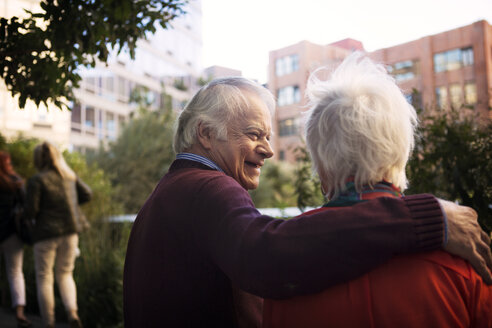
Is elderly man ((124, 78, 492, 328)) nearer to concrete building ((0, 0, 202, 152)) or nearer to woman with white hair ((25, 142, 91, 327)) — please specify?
woman with white hair ((25, 142, 91, 327))

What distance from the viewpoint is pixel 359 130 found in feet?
4.62

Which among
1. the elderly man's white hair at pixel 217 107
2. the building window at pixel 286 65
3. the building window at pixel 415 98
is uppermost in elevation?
the building window at pixel 286 65

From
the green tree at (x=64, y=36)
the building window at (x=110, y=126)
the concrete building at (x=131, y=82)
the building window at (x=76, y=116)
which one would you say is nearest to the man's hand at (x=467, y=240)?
the green tree at (x=64, y=36)

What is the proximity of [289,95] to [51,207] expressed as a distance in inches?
1710

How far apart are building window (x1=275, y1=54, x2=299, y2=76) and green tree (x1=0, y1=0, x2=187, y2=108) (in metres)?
44.5

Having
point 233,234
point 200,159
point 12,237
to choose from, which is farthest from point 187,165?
point 12,237

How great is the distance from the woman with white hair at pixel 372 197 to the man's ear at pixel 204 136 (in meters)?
0.50

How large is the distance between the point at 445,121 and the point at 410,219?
2748 millimetres

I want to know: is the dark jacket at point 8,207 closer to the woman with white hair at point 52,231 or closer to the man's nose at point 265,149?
the woman with white hair at point 52,231

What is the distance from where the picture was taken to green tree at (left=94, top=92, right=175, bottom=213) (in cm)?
2034

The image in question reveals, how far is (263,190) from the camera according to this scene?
22.2m

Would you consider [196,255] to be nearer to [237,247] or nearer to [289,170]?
[237,247]

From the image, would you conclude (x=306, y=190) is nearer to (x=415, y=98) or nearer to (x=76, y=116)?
(x=415, y=98)

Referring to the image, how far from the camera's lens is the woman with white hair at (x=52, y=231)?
5.04 metres
